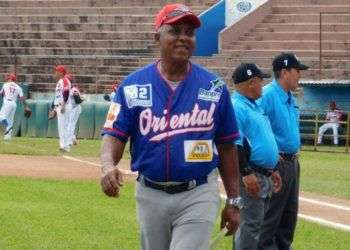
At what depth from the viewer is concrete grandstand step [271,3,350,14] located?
124 feet

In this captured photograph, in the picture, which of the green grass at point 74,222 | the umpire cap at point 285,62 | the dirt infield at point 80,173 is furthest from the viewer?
the dirt infield at point 80,173

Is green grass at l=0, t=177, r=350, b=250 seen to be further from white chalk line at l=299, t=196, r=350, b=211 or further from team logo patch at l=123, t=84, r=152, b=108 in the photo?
team logo patch at l=123, t=84, r=152, b=108

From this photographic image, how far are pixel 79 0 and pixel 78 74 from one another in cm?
575

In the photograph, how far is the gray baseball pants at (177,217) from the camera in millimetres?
6473

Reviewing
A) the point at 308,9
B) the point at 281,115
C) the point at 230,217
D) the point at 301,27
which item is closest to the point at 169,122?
the point at 230,217

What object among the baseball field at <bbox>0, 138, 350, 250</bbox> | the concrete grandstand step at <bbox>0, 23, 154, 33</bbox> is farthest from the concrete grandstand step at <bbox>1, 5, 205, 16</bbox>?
the baseball field at <bbox>0, 138, 350, 250</bbox>

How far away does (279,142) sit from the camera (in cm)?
989

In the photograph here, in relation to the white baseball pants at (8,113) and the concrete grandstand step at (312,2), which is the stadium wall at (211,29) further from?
the white baseball pants at (8,113)

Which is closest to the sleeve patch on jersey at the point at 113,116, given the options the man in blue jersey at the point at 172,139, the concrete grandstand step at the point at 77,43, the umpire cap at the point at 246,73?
the man in blue jersey at the point at 172,139

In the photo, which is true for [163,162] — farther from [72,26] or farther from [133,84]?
[72,26]

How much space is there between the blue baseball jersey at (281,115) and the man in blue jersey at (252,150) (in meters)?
0.44

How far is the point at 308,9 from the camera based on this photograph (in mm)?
38125

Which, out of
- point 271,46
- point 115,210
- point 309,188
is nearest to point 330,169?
point 309,188

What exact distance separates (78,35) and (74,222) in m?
28.3
